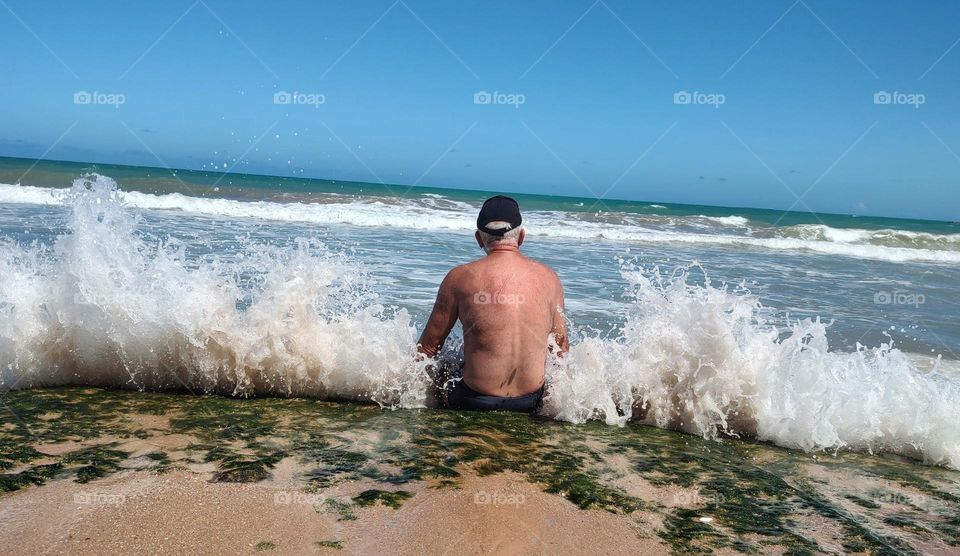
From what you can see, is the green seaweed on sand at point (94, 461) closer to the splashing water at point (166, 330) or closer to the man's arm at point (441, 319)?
the splashing water at point (166, 330)

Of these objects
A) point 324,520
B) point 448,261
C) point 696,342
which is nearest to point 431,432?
point 324,520

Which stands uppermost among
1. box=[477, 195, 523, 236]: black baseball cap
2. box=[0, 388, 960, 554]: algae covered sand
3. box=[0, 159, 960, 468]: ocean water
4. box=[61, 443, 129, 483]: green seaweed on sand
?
box=[477, 195, 523, 236]: black baseball cap

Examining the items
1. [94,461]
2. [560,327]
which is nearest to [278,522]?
[94,461]

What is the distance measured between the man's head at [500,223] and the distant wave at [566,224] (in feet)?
49.6

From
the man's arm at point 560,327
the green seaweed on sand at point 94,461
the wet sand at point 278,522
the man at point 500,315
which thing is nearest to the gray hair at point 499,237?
the man at point 500,315

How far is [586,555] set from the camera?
2.37 meters

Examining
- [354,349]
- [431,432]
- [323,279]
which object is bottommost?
[431,432]

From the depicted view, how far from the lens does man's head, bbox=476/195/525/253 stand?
3902mm

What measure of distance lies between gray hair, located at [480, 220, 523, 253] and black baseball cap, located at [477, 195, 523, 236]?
0.02 metres

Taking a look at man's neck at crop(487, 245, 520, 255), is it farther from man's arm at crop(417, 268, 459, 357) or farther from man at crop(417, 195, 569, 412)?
man's arm at crop(417, 268, 459, 357)

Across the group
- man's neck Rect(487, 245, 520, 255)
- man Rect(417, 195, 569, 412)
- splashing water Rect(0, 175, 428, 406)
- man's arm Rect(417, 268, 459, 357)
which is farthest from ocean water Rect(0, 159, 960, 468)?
man's neck Rect(487, 245, 520, 255)

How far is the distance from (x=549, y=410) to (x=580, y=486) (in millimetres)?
1174

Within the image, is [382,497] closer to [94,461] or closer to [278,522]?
[278,522]

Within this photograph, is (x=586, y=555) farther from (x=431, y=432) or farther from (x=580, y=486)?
(x=431, y=432)
